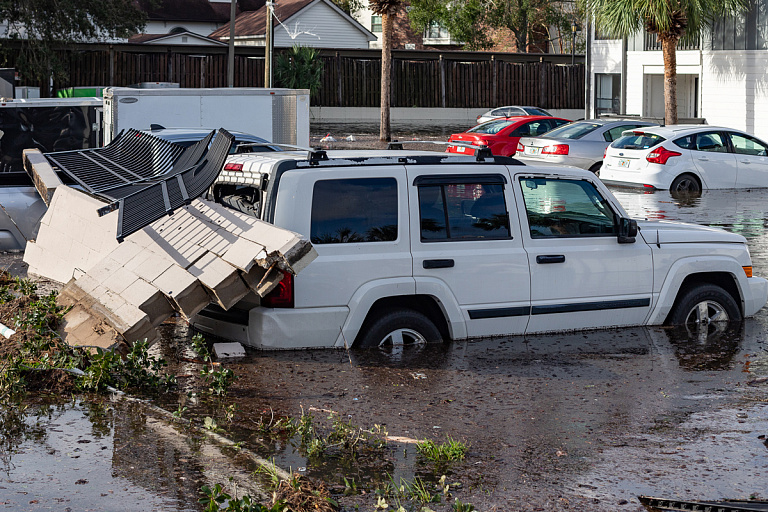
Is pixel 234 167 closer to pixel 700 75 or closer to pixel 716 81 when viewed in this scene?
pixel 716 81

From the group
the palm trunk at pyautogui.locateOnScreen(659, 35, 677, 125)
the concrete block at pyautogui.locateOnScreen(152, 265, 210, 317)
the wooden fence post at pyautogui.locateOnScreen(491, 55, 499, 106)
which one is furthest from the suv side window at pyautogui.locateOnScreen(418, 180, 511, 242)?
the wooden fence post at pyautogui.locateOnScreen(491, 55, 499, 106)

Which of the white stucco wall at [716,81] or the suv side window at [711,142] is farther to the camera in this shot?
the white stucco wall at [716,81]

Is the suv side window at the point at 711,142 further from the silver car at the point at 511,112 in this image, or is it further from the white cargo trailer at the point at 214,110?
the silver car at the point at 511,112

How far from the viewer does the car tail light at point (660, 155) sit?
64.3 feet

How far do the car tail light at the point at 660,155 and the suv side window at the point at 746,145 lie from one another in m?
1.55

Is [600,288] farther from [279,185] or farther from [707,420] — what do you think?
[279,185]

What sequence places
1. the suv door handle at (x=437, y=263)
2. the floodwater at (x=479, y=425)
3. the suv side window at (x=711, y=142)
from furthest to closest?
the suv side window at (x=711, y=142) → the suv door handle at (x=437, y=263) → the floodwater at (x=479, y=425)

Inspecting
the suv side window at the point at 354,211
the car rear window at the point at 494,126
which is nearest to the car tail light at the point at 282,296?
the suv side window at the point at 354,211

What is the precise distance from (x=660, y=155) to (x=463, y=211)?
13.0m

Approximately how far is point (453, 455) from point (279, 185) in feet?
8.29

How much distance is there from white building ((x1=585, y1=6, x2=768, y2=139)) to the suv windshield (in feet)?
35.5

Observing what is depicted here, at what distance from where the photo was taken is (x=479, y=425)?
613 centimetres

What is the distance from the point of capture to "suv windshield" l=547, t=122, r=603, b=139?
22.0m

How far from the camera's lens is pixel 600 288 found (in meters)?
8.10
